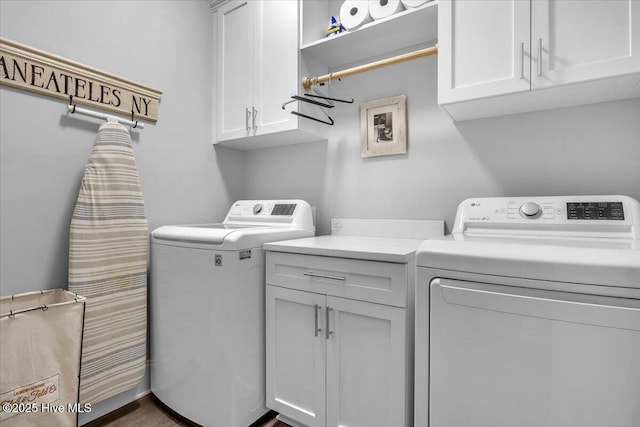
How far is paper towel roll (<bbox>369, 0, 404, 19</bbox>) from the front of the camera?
1.61m

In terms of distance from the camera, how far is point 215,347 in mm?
1470

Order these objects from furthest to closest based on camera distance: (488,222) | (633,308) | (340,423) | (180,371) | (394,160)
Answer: (394,160) → (180,371) → (488,222) → (340,423) → (633,308)

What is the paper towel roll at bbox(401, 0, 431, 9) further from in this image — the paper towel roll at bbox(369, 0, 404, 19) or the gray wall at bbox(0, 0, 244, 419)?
the gray wall at bbox(0, 0, 244, 419)

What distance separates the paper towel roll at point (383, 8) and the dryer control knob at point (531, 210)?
115 centimetres

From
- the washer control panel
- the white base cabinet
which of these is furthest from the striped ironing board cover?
the white base cabinet

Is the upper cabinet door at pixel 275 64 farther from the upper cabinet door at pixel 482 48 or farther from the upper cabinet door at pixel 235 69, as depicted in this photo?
the upper cabinet door at pixel 482 48

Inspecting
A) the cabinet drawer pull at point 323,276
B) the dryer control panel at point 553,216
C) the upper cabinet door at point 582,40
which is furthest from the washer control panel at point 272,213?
the upper cabinet door at point 582,40

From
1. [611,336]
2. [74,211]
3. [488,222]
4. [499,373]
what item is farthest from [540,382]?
[74,211]

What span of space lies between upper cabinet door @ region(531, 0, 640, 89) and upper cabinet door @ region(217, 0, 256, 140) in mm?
1546

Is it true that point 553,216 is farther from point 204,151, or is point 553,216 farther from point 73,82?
point 73,82

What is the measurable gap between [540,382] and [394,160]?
4.26 ft

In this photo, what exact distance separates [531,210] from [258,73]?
1.70 meters

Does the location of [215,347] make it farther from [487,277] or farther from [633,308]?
[633,308]

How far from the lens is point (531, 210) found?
1.37 m
